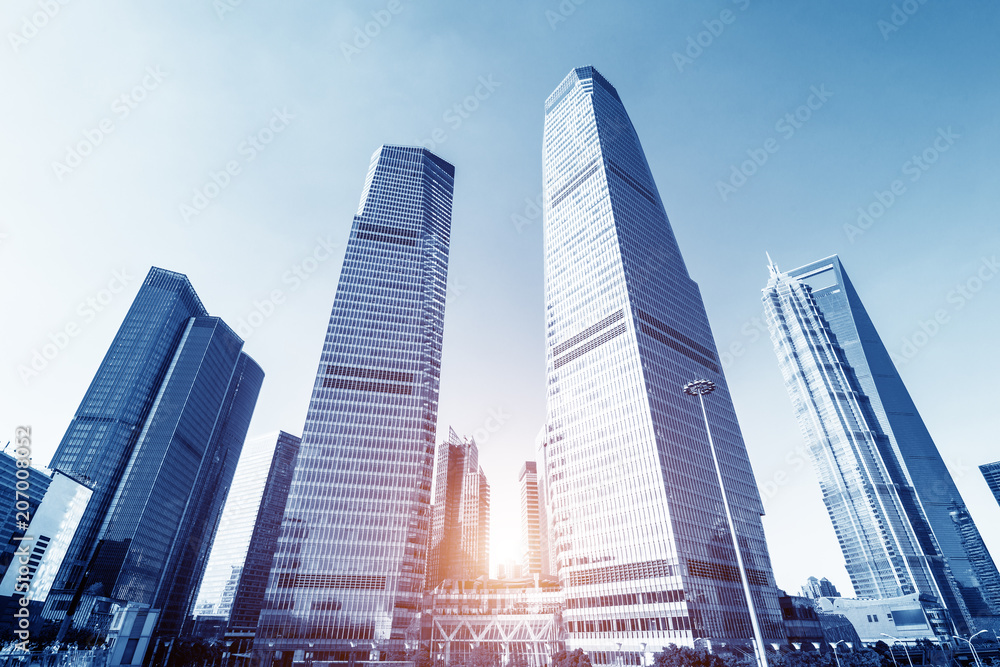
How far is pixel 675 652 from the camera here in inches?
2477

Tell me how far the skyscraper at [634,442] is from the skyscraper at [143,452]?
14038 centimetres

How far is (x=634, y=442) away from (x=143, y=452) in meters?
164

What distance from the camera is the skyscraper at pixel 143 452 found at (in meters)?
151

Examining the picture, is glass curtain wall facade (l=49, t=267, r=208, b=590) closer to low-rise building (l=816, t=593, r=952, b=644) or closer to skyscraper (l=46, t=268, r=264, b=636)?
skyscraper (l=46, t=268, r=264, b=636)

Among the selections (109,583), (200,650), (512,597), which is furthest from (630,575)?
(109,583)

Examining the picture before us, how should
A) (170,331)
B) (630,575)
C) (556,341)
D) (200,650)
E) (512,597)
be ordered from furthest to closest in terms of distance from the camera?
(170,331), (200,650), (556,341), (512,597), (630,575)

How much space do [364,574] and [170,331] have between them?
139710 mm

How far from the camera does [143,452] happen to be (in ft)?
538

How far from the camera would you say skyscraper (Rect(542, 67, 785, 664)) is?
8531 cm

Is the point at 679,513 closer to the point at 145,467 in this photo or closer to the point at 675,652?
the point at 675,652

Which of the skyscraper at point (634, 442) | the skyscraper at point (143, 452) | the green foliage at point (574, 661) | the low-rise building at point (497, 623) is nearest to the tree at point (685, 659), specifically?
the green foliage at point (574, 661)

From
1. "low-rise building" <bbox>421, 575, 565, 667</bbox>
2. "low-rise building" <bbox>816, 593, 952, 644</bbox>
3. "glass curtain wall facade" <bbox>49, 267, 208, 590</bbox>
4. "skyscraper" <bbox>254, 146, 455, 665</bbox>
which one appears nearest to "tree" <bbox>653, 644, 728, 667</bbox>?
"low-rise building" <bbox>421, 575, 565, 667</bbox>

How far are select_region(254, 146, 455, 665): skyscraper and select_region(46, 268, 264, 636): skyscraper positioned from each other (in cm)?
9027

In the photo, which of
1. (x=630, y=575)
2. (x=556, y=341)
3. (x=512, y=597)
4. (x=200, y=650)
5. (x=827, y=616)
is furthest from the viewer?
(x=827, y=616)
